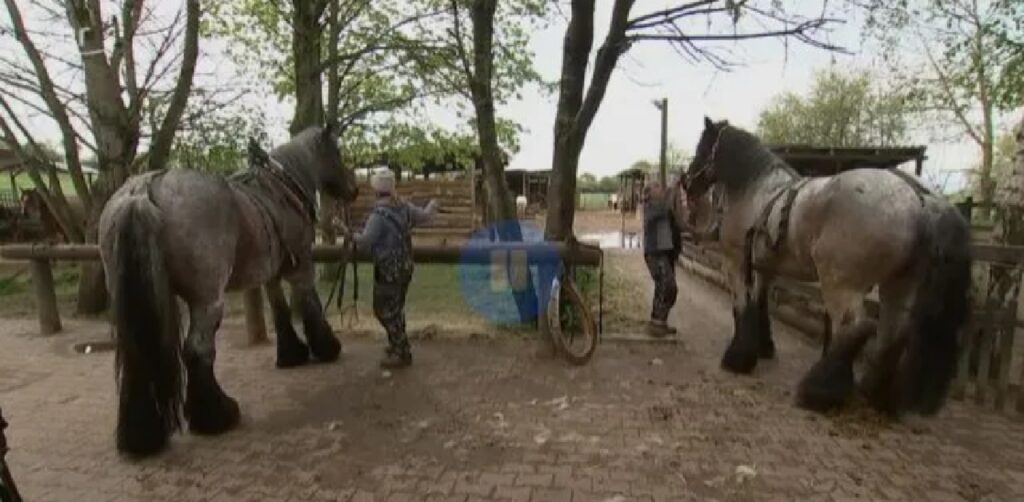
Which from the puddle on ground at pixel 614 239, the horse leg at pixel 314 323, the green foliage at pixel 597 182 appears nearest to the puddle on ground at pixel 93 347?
the horse leg at pixel 314 323

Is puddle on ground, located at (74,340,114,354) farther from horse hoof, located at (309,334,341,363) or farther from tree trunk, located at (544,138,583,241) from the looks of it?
tree trunk, located at (544,138,583,241)

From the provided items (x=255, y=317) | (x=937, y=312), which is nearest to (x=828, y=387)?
(x=937, y=312)

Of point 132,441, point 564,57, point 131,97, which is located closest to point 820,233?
point 564,57

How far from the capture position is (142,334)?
3238mm

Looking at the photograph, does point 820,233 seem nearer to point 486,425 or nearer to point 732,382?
point 732,382

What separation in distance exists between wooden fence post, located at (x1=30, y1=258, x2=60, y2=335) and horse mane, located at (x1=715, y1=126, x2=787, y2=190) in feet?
22.1

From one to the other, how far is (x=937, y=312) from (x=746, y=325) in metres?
1.56

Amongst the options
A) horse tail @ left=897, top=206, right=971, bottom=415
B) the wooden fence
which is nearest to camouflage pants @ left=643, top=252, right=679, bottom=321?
the wooden fence

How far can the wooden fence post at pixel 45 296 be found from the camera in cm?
646

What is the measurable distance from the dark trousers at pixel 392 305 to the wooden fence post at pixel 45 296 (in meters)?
4.10

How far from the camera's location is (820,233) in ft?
13.2

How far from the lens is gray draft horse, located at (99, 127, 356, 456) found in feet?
10.7

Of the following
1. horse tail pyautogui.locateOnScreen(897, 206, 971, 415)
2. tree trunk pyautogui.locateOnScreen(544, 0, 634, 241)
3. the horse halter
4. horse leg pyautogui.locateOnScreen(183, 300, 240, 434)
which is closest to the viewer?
horse tail pyautogui.locateOnScreen(897, 206, 971, 415)

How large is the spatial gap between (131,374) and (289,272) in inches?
68.2
